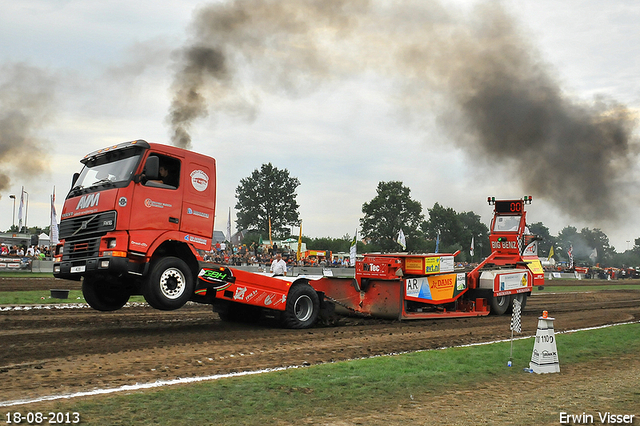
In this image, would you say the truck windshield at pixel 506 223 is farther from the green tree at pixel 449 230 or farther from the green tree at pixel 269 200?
the green tree at pixel 449 230

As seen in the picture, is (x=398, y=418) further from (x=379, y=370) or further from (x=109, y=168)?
(x=109, y=168)

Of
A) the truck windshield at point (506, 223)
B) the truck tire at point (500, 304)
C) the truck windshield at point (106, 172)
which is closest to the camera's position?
the truck windshield at point (106, 172)

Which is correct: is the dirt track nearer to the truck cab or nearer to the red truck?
the red truck

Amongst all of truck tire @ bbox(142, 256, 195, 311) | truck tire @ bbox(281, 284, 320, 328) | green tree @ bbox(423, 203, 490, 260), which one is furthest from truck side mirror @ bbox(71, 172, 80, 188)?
green tree @ bbox(423, 203, 490, 260)

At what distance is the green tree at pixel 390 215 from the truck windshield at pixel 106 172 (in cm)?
8128

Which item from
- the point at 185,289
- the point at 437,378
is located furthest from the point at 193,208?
the point at 437,378

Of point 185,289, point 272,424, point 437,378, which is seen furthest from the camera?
point 185,289

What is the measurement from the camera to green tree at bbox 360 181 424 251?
9112 centimetres

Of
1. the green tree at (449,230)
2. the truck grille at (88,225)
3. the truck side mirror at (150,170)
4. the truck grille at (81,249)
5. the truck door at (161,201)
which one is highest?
the green tree at (449,230)

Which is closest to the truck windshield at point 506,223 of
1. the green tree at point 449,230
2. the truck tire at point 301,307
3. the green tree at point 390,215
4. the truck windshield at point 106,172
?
the truck tire at point 301,307

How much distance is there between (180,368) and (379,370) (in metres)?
2.84

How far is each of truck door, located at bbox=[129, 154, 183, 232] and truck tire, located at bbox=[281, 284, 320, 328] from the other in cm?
327

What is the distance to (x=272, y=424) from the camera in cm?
531

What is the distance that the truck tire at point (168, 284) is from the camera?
1002 centimetres
